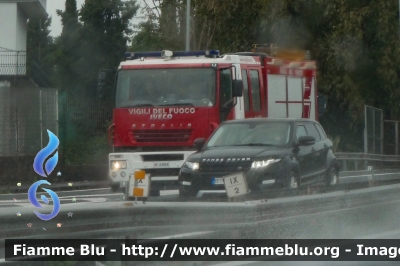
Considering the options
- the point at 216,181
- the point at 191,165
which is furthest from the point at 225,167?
the point at 191,165

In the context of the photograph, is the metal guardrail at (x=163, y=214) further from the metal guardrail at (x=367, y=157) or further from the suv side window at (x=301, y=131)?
the metal guardrail at (x=367, y=157)

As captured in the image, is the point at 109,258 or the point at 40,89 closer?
the point at 109,258

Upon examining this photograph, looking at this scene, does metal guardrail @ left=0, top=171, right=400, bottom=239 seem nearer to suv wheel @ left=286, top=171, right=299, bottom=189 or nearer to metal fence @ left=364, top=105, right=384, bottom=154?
suv wheel @ left=286, top=171, right=299, bottom=189

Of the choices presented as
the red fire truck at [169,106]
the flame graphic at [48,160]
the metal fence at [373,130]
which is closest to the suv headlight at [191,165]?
the red fire truck at [169,106]

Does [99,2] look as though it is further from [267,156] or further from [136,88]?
[267,156]

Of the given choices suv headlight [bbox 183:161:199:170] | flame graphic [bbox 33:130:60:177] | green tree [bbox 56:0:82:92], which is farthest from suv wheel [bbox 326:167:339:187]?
green tree [bbox 56:0:82:92]

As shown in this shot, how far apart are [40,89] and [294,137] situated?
11.3 meters

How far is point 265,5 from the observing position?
36.7 meters

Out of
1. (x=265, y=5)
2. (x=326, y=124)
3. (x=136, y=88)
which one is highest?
(x=265, y=5)

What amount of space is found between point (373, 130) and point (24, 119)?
1393cm

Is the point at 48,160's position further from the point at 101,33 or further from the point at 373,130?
the point at 101,33

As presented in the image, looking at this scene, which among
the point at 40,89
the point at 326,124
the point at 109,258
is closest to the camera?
the point at 109,258

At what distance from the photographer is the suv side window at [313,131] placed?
17.0m

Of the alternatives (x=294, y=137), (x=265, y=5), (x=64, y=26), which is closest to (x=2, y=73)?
(x=265, y=5)
